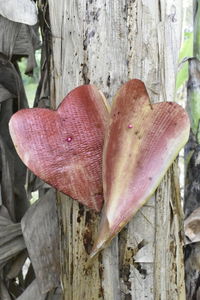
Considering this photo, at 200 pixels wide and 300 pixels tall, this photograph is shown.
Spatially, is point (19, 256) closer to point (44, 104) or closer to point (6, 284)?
point (6, 284)

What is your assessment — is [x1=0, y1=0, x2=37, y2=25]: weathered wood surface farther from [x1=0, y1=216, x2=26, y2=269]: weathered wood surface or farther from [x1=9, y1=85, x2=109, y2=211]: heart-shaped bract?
[x1=0, y1=216, x2=26, y2=269]: weathered wood surface

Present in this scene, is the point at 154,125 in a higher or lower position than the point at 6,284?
higher

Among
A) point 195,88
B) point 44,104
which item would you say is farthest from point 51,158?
point 195,88

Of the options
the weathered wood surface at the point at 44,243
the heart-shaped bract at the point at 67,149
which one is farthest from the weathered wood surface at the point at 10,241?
the heart-shaped bract at the point at 67,149

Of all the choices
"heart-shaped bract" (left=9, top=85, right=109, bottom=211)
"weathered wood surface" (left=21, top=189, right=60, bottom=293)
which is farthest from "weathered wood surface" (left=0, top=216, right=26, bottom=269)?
"heart-shaped bract" (left=9, top=85, right=109, bottom=211)

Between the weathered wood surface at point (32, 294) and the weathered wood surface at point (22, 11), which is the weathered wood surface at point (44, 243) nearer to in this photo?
the weathered wood surface at point (32, 294)

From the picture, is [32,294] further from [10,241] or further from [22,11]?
[22,11]
